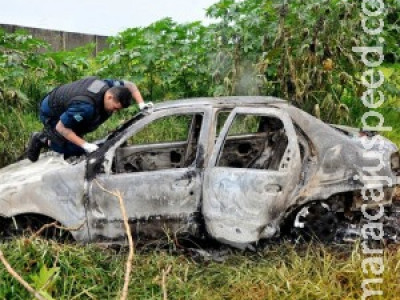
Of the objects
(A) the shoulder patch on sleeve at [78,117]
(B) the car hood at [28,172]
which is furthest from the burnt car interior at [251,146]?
(B) the car hood at [28,172]

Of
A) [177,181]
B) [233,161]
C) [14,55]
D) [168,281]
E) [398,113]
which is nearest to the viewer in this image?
[168,281]

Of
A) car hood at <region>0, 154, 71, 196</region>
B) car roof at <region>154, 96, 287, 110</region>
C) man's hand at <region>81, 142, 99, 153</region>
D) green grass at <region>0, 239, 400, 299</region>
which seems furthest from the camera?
car roof at <region>154, 96, 287, 110</region>

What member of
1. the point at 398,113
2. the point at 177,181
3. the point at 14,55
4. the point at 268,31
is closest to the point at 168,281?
the point at 177,181

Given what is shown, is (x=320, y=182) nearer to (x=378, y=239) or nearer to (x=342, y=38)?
(x=378, y=239)

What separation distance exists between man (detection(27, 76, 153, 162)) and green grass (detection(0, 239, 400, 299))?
1.12m

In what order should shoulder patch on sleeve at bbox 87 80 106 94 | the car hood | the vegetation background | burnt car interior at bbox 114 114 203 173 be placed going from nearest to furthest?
the vegetation background
the car hood
shoulder patch on sleeve at bbox 87 80 106 94
burnt car interior at bbox 114 114 203 173

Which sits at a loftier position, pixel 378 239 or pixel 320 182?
pixel 320 182

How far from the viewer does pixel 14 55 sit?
792cm

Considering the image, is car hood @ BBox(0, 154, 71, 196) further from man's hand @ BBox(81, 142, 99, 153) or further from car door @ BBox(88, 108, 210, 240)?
car door @ BBox(88, 108, 210, 240)

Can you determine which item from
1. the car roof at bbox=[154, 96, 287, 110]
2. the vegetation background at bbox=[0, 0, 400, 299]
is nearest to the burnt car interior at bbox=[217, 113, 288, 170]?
the car roof at bbox=[154, 96, 287, 110]

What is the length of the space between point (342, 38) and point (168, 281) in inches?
205

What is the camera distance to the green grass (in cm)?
421

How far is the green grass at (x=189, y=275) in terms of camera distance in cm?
421

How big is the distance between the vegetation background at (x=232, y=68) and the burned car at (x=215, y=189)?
0.93 feet
